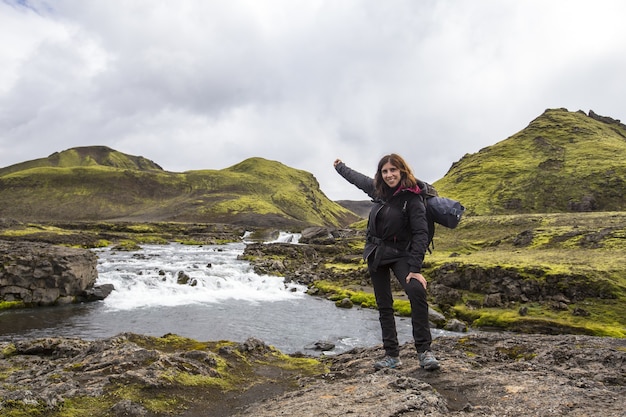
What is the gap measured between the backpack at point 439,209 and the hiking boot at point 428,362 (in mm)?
2228

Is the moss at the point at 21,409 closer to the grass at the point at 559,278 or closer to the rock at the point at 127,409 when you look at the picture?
the rock at the point at 127,409

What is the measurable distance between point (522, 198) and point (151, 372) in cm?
12675

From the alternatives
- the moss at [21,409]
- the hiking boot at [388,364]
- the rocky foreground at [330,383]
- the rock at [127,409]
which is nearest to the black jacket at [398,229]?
the hiking boot at [388,364]

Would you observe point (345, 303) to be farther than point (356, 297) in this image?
No

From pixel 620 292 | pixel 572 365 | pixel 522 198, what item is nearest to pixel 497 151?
pixel 522 198

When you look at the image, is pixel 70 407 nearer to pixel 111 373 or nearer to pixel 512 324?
pixel 111 373

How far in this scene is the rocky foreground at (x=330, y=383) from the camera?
607cm

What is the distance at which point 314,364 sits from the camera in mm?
11461

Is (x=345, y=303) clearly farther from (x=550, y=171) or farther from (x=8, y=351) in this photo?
(x=550, y=171)

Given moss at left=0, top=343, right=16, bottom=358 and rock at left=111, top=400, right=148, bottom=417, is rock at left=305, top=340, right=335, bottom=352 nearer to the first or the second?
moss at left=0, top=343, right=16, bottom=358

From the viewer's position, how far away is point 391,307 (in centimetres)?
832

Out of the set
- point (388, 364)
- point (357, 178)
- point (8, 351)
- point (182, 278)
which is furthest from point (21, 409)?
point (182, 278)

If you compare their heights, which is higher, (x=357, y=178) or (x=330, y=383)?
(x=357, y=178)

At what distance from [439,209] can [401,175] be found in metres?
1.02
